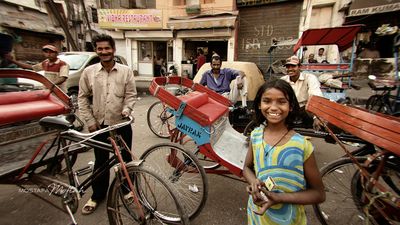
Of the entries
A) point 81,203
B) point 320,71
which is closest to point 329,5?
point 320,71

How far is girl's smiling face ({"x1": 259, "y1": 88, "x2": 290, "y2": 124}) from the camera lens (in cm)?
142

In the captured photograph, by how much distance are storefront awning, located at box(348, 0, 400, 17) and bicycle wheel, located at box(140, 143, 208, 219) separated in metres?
11.8

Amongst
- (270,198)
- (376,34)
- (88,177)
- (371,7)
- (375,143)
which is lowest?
(88,177)

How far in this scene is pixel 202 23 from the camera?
13711 mm

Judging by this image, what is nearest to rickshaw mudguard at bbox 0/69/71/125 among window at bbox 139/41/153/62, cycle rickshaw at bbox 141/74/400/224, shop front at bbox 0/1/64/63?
cycle rickshaw at bbox 141/74/400/224

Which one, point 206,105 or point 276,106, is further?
point 206,105

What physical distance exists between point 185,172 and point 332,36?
270 inches

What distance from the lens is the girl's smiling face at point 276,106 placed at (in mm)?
1420

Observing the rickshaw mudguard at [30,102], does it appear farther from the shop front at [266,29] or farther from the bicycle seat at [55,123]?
the shop front at [266,29]

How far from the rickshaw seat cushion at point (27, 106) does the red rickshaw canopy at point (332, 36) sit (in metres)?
6.69

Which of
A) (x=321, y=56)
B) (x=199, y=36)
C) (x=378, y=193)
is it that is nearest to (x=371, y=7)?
(x=321, y=56)

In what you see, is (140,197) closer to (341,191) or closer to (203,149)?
(203,149)

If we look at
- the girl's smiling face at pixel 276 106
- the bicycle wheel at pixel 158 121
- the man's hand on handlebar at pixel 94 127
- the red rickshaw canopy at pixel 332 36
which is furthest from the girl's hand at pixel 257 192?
the red rickshaw canopy at pixel 332 36

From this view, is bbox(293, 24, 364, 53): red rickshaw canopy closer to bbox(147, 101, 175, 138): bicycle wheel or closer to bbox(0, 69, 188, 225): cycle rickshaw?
bbox(147, 101, 175, 138): bicycle wheel
